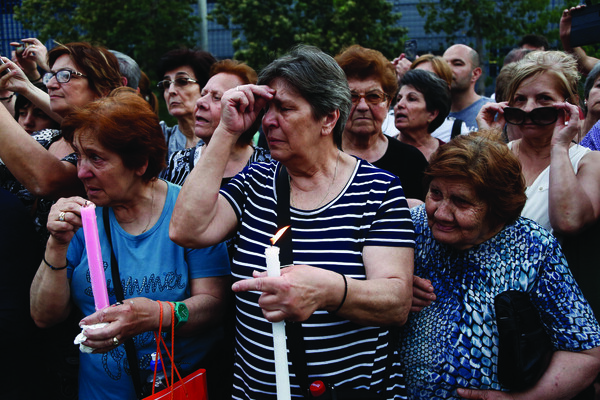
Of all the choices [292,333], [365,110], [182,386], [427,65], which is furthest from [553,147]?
[427,65]

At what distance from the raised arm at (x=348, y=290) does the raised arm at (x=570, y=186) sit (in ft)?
3.37

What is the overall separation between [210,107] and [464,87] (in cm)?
341

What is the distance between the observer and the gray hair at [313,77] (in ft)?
7.21

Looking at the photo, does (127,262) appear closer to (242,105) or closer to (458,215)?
(242,105)

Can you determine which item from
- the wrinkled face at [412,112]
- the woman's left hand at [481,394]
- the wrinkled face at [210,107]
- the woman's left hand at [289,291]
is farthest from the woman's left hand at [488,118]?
the woman's left hand at [289,291]

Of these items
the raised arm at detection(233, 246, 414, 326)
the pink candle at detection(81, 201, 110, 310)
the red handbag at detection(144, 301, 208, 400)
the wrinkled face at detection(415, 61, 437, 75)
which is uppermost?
the wrinkled face at detection(415, 61, 437, 75)

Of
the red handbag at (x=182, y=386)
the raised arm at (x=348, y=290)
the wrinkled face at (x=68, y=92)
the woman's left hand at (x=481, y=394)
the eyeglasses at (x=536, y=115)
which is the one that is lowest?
the woman's left hand at (x=481, y=394)

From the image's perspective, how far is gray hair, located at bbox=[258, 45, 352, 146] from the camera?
7.21 ft

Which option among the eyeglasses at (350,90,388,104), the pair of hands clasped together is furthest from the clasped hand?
the eyeglasses at (350,90,388,104)

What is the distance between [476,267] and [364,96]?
159 cm

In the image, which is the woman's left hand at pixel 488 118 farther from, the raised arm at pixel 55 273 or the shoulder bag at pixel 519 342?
the raised arm at pixel 55 273

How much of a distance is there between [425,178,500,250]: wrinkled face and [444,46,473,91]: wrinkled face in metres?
3.84

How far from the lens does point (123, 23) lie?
19234 mm

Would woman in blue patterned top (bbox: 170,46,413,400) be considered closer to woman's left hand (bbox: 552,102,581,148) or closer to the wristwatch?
the wristwatch
